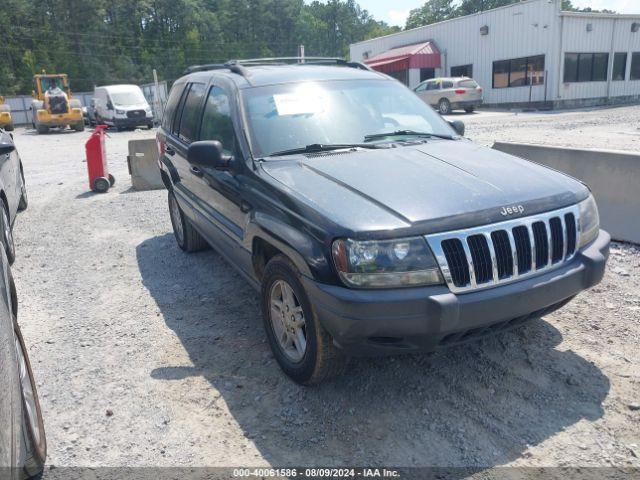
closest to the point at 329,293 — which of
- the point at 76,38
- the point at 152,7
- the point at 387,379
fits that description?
the point at 387,379

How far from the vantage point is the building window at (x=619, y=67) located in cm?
2917

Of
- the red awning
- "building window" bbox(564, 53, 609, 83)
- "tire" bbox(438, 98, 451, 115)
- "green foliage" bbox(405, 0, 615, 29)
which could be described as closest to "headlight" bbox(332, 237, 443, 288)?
"tire" bbox(438, 98, 451, 115)

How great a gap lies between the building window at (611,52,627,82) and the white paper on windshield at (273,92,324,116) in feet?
99.3

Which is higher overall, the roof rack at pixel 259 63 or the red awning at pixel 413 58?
the red awning at pixel 413 58

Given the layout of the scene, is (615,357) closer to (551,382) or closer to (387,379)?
(551,382)

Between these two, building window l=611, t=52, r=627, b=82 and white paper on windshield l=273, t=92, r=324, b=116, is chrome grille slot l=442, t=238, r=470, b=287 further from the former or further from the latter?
building window l=611, t=52, r=627, b=82

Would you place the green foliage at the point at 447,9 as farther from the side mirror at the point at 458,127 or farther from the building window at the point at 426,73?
the side mirror at the point at 458,127

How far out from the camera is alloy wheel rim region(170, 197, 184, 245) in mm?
6232

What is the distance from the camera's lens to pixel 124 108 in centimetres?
2762

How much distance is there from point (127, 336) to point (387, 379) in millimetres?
2103

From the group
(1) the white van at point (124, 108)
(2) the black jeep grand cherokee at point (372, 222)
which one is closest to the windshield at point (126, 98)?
(1) the white van at point (124, 108)

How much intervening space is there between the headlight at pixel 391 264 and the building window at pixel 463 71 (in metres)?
31.2

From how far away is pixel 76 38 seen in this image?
205ft

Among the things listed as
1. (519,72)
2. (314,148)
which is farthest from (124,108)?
(314,148)
